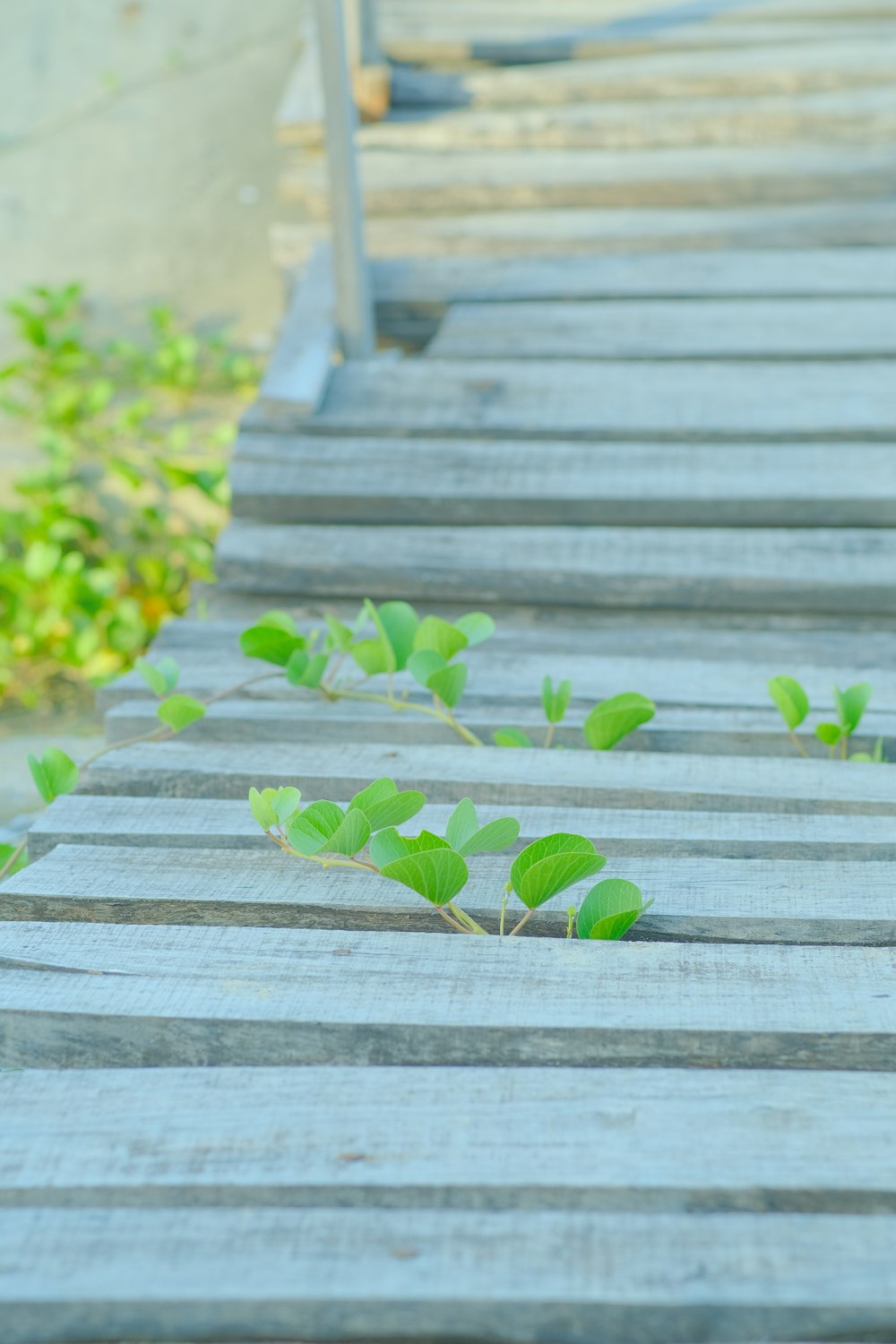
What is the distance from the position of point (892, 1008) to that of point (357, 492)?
1277 mm

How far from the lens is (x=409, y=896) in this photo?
1.09 metres

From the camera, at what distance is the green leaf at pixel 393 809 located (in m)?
1.06

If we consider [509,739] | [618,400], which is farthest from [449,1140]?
[618,400]

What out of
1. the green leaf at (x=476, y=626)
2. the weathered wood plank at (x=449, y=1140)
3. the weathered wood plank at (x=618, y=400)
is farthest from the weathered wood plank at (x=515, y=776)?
the weathered wood plank at (x=618, y=400)

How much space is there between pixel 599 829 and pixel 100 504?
9.08 feet

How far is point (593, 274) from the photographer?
2.61m

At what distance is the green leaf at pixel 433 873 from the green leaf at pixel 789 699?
513mm

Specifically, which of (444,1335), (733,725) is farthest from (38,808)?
(444,1335)

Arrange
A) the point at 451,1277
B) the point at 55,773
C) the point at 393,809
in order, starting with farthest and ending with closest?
1. the point at 55,773
2. the point at 393,809
3. the point at 451,1277

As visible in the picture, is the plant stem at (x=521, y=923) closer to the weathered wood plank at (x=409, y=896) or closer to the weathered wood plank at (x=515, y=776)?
the weathered wood plank at (x=409, y=896)

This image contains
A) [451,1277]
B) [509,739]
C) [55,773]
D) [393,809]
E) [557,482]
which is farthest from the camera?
[557,482]

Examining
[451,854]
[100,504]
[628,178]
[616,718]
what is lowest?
[100,504]

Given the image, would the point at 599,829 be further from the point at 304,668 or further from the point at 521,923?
the point at 304,668

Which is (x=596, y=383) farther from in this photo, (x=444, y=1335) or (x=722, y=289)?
(x=444, y=1335)
